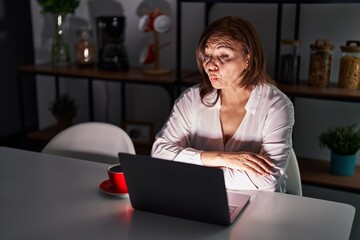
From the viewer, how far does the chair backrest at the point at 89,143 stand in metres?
1.87

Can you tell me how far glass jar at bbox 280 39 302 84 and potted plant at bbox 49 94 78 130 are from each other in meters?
1.38

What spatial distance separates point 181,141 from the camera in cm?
175

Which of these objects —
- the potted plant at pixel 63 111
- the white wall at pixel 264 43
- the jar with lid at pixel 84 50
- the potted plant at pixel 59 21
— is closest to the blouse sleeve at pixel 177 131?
the white wall at pixel 264 43

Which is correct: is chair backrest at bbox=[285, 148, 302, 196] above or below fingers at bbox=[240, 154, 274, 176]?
below

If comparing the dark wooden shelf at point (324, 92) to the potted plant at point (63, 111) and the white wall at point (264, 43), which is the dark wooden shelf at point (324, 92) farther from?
the potted plant at point (63, 111)

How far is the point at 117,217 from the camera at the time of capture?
1.26 metres

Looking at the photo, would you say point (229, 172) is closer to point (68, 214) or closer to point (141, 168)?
point (141, 168)

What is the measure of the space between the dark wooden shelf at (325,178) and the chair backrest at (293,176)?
2.27 ft

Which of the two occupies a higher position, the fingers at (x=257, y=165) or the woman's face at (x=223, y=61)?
the woman's face at (x=223, y=61)

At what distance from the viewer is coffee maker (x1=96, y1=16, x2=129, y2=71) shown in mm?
2801

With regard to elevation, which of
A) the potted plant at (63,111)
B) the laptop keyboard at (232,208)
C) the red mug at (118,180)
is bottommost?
the potted plant at (63,111)

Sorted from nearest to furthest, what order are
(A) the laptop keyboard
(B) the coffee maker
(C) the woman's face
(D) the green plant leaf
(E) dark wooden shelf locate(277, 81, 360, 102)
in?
(A) the laptop keyboard
(C) the woman's face
(E) dark wooden shelf locate(277, 81, 360, 102)
(D) the green plant leaf
(B) the coffee maker

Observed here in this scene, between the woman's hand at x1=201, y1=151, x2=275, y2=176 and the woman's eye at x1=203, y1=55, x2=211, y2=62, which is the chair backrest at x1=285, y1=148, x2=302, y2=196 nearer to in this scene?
the woman's hand at x1=201, y1=151, x2=275, y2=176

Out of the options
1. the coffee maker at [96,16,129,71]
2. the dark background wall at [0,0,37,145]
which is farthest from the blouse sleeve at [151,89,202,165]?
the dark background wall at [0,0,37,145]
